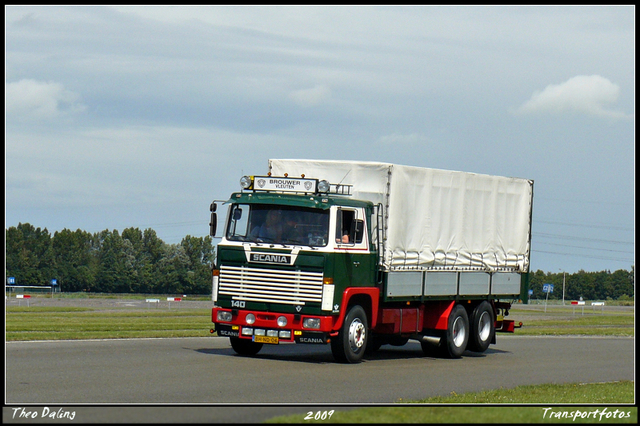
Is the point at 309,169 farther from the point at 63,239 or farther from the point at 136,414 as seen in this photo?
the point at 63,239

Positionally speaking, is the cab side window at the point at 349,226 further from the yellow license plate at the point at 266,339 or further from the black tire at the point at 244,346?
the black tire at the point at 244,346

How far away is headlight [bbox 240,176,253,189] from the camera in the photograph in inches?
716

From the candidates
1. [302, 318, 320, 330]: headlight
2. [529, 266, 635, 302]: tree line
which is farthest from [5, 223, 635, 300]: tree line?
[302, 318, 320, 330]: headlight

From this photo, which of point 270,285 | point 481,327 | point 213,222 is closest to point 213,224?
point 213,222

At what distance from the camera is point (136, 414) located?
9852mm

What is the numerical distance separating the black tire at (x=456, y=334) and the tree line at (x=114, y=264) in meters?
101

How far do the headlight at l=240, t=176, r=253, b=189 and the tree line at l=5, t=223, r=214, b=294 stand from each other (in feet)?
338

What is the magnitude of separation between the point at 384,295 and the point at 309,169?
10.3 feet

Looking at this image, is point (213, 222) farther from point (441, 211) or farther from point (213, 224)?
point (441, 211)

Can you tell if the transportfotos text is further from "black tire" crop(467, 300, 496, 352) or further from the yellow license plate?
"black tire" crop(467, 300, 496, 352)

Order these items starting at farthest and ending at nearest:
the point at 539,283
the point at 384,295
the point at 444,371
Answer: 1. the point at 539,283
2. the point at 384,295
3. the point at 444,371

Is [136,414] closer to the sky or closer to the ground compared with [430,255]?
closer to the ground

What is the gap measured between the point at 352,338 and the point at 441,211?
409cm

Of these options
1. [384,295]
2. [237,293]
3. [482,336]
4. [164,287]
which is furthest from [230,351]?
[164,287]
